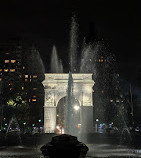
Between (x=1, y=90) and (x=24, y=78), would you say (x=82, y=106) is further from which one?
(x=24, y=78)

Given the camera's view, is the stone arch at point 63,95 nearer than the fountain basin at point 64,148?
Result: No

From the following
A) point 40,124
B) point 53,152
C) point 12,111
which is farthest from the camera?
point 40,124

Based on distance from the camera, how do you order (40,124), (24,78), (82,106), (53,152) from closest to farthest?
(53,152) < (82,106) < (40,124) < (24,78)

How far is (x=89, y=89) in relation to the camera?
39406mm

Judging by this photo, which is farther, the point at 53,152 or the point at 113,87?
the point at 113,87

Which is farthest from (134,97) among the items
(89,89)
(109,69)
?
(109,69)

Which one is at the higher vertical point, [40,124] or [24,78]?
[24,78]

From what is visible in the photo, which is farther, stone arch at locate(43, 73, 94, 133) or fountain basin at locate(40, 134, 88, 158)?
stone arch at locate(43, 73, 94, 133)

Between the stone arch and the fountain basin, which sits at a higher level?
the stone arch

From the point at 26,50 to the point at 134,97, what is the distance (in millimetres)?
56175

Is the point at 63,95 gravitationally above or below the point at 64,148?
above

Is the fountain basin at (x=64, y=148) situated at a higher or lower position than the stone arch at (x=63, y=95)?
lower

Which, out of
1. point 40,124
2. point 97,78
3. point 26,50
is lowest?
point 40,124

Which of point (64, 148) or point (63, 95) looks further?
point (63, 95)
